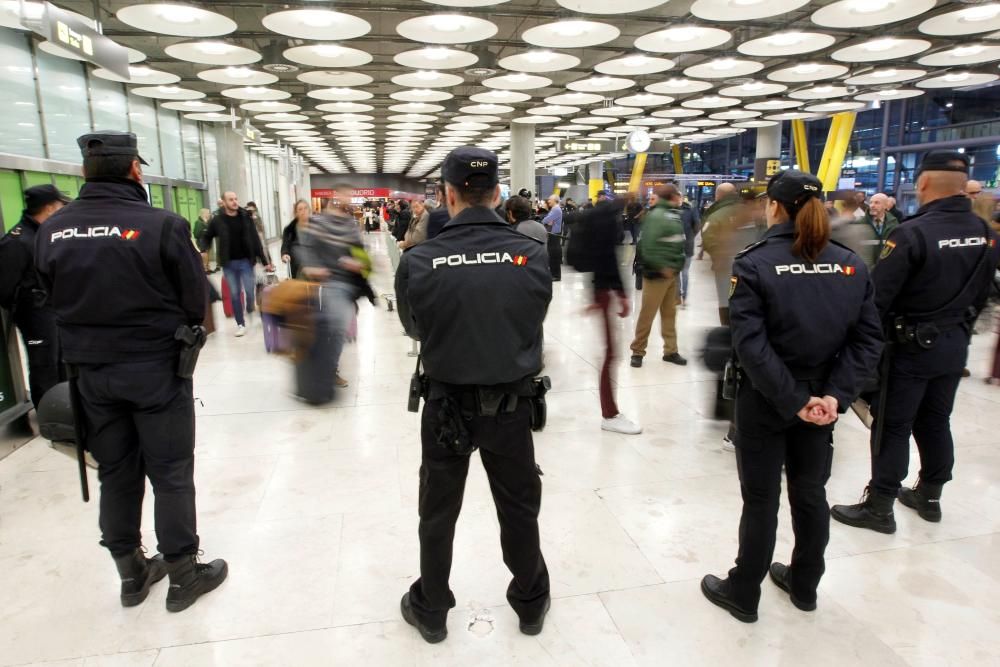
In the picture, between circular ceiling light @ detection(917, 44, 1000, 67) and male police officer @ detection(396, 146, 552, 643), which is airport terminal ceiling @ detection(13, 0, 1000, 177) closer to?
circular ceiling light @ detection(917, 44, 1000, 67)

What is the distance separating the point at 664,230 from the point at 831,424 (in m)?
3.26

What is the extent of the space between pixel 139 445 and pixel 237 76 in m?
9.22

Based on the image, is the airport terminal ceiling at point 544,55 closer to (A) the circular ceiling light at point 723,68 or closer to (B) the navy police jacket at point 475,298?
(A) the circular ceiling light at point 723,68

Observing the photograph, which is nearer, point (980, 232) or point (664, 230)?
point (980, 232)

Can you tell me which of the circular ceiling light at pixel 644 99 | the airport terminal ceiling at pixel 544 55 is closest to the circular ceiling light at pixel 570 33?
the airport terminal ceiling at pixel 544 55

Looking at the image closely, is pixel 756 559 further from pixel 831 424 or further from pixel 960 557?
pixel 960 557

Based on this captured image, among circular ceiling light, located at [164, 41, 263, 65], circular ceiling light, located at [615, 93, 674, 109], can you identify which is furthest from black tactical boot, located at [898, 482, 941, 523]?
circular ceiling light, located at [615, 93, 674, 109]

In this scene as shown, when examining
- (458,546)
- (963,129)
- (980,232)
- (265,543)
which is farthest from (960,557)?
(963,129)

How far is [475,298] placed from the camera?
1750mm

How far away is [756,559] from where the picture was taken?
7.03 ft

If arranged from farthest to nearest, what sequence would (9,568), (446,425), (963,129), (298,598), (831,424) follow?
(963,129) → (9,568) → (298,598) → (831,424) → (446,425)

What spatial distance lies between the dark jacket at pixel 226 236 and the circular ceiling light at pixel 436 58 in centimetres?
377

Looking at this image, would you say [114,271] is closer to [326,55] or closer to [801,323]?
[801,323]

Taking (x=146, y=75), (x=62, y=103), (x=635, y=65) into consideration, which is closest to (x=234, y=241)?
(x=146, y=75)
